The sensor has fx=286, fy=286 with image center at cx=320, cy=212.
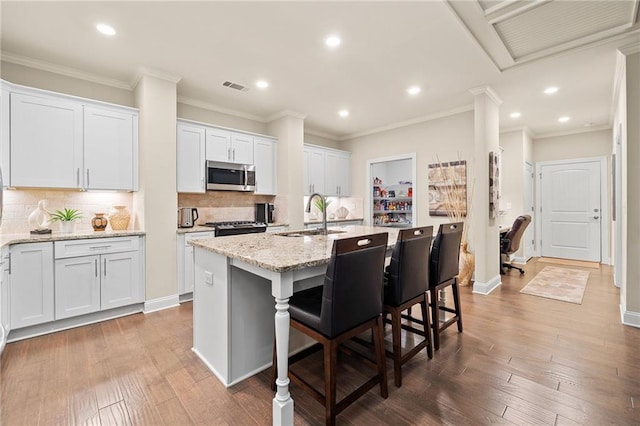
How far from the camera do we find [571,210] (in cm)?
596

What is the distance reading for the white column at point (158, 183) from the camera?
322 centimetres

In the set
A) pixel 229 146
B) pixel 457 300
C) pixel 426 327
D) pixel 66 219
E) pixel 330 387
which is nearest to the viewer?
pixel 330 387

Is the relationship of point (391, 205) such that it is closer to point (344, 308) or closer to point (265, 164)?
A: point (265, 164)

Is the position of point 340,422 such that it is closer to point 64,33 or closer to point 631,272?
point 631,272

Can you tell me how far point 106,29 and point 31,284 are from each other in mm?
2364

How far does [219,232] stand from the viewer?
3793 millimetres

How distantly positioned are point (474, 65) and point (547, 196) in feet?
15.2

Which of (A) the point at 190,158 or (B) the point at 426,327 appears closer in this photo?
(B) the point at 426,327

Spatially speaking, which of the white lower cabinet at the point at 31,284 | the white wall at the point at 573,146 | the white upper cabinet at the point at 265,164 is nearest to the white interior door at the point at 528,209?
the white wall at the point at 573,146

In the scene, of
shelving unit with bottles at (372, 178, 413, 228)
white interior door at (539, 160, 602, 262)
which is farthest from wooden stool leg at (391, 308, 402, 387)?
white interior door at (539, 160, 602, 262)

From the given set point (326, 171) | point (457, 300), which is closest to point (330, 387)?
point (457, 300)

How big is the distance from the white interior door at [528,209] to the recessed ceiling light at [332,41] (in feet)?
16.4

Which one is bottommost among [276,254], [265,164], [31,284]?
[31,284]

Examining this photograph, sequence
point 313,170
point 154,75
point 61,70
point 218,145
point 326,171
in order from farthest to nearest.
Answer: point 326,171, point 313,170, point 218,145, point 154,75, point 61,70
